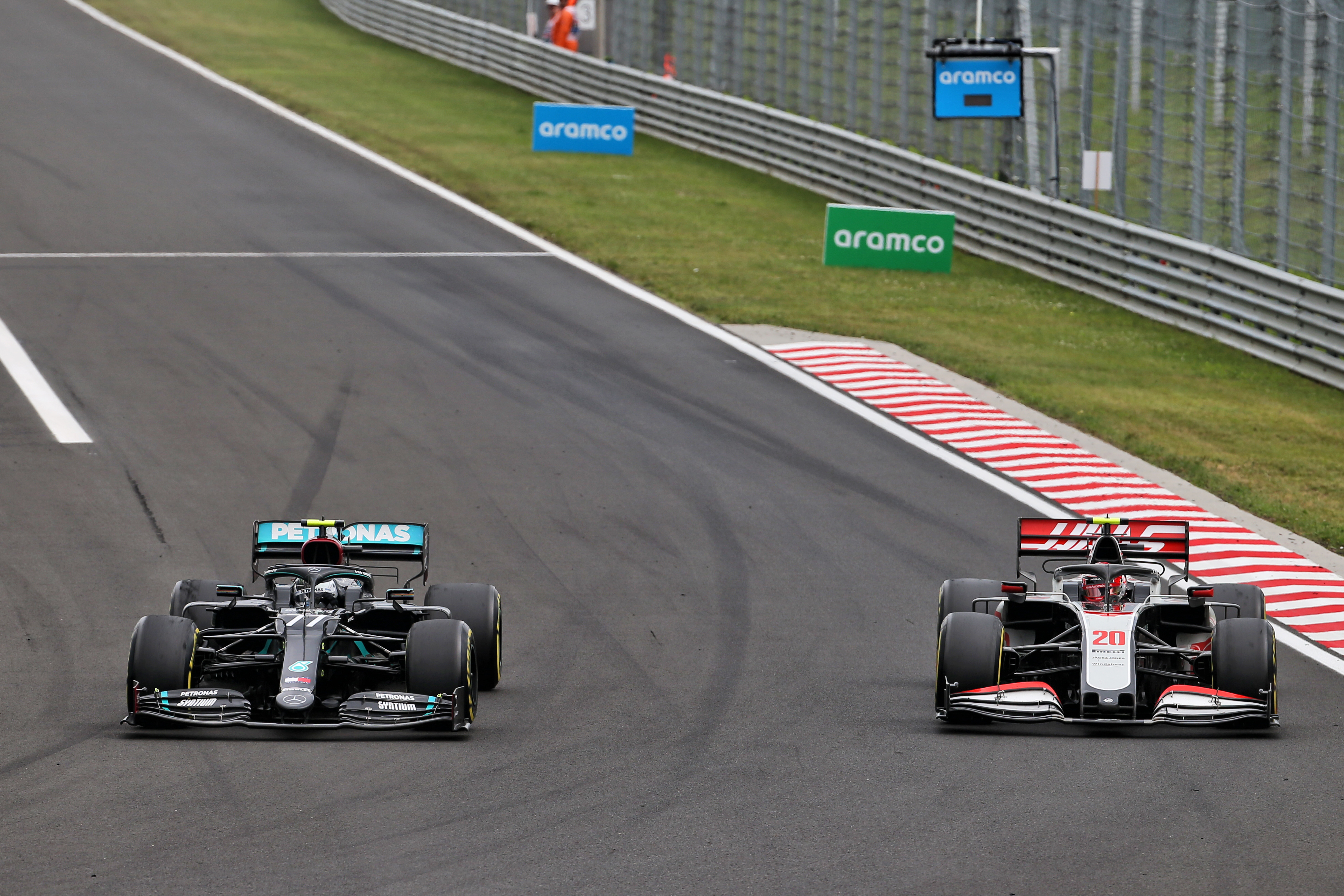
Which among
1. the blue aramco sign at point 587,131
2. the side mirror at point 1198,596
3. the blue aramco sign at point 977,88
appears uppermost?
the blue aramco sign at point 977,88

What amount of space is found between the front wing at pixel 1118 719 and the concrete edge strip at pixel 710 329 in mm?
2518

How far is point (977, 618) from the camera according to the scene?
37.3ft

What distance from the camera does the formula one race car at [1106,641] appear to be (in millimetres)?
11141

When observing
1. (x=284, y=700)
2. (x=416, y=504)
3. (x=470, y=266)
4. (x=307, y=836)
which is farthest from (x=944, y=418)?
(x=307, y=836)

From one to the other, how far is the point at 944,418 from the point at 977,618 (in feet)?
29.8

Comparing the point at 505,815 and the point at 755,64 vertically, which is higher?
the point at 755,64

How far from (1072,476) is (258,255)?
13.1 meters

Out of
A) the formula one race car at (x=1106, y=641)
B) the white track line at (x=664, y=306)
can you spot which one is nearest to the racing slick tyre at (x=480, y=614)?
the formula one race car at (x=1106, y=641)

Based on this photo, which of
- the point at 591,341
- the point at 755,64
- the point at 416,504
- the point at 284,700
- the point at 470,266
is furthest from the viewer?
the point at 755,64

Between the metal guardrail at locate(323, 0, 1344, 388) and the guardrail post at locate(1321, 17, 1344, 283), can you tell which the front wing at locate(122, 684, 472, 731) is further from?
the guardrail post at locate(1321, 17, 1344, 283)

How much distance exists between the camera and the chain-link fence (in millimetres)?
23812

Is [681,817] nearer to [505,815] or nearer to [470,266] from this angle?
[505,815]

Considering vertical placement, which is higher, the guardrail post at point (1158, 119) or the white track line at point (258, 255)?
the guardrail post at point (1158, 119)

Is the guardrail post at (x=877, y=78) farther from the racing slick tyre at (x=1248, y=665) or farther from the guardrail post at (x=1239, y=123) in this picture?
the racing slick tyre at (x=1248, y=665)
